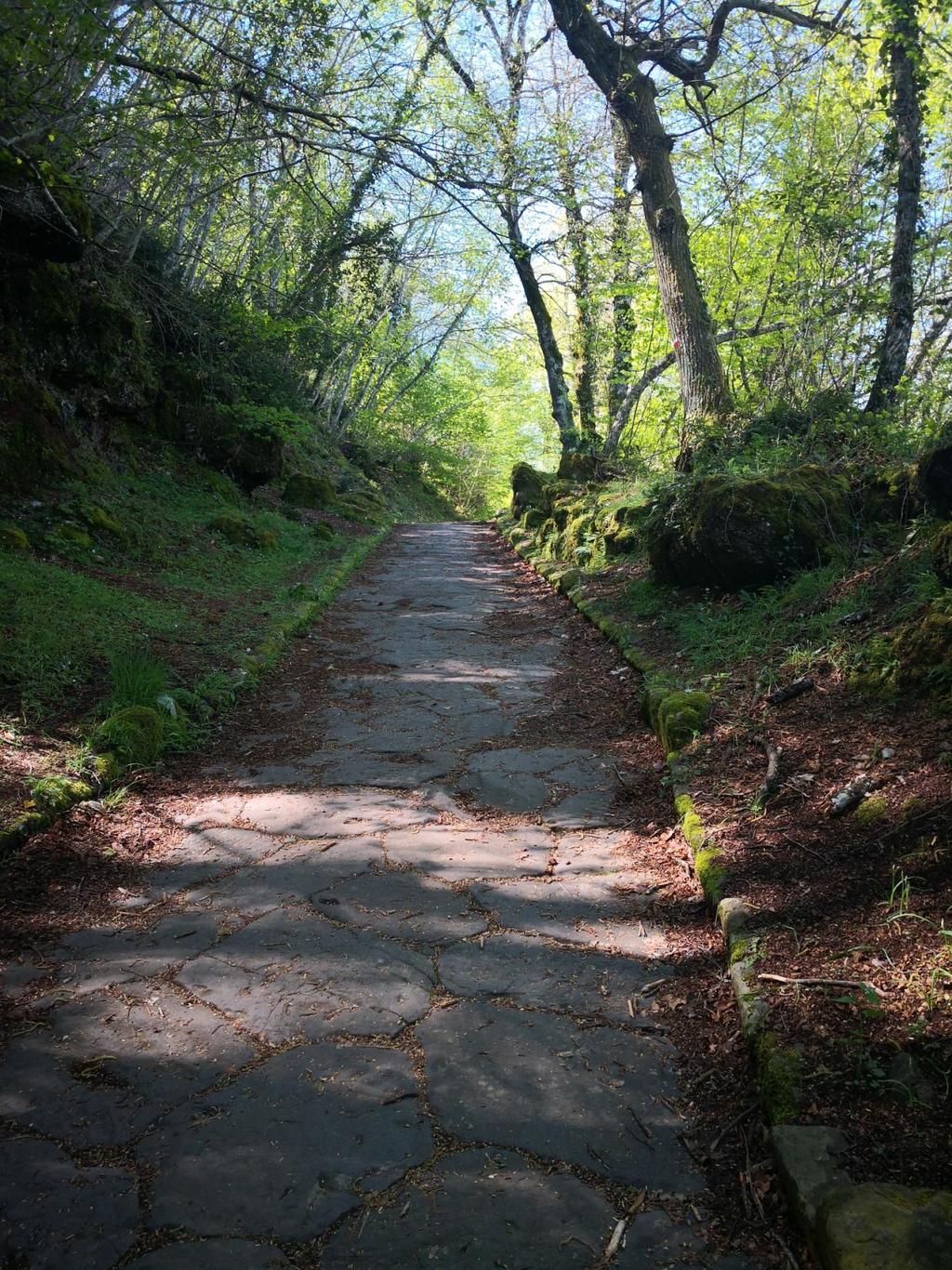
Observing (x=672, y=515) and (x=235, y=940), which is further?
(x=672, y=515)

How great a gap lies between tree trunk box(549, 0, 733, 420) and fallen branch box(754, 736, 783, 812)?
5839 millimetres

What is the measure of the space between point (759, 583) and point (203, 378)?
31.6ft

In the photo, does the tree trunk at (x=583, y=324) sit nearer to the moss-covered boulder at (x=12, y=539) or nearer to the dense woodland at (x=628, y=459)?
the dense woodland at (x=628, y=459)

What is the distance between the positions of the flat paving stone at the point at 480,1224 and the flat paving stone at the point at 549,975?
685mm

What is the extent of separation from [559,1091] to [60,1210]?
50.0 inches

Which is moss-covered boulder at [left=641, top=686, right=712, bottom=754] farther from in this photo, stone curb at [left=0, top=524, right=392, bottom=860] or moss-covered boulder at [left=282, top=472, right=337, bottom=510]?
moss-covered boulder at [left=282, top=472, right=337, bottom=510]

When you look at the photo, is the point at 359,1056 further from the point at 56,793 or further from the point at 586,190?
the point at 586,190

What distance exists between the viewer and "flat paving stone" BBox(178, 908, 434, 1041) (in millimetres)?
2502

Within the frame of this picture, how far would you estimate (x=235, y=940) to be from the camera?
2.94m

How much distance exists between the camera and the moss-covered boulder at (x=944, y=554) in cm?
386

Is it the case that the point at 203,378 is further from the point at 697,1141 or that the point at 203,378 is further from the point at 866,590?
the point at 697,1141

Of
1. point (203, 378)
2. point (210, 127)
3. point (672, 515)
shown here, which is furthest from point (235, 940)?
point (203, 378)

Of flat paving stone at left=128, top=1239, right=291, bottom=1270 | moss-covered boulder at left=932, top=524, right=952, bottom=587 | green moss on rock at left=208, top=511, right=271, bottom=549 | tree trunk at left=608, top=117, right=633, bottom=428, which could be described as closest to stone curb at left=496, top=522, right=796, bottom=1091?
flat paving stone at left=128, top=1239, right=291, bottom=1270

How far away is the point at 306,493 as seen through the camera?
49.9 ft
